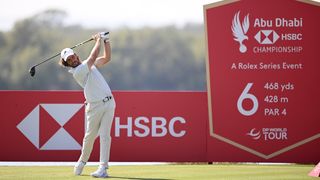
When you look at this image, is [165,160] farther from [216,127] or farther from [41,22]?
[41,22]

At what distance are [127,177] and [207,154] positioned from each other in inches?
124

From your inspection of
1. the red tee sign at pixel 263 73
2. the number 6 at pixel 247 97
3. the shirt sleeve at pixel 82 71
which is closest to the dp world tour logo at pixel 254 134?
the red tee sign at pixel 263 73

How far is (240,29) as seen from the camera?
15594mm

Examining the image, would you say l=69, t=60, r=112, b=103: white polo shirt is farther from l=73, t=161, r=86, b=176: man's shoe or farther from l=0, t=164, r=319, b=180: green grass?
l=0, t=164, r=319, b=180: green grass

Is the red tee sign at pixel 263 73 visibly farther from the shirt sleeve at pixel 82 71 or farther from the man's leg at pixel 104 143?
the shirt sleeve at pixel 82 71

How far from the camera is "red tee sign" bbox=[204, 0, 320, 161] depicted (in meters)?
15.6

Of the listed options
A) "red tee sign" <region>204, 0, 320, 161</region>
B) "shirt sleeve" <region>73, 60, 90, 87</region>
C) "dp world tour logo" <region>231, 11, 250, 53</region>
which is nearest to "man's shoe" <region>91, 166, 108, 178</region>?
"shirt sleeve" <region>73, 60, 90, 87</region>

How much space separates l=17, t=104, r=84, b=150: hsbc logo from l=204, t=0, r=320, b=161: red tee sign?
7.54 feet

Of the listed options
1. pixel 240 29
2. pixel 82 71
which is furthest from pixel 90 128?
pixel 240 29

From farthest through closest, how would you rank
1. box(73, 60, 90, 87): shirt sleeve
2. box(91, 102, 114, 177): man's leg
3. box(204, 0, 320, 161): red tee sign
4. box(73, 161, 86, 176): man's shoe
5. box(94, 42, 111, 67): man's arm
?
1. box(204, 0, 320, 161): red tee sign
2. box(73, 161, 86, 176): man's shoe
3. box(94, 42, 111, 67): man's arm
4. box(91, 102, 114, 177): man's leg
5. box(73, 60, 90, 87): shirt sleeve

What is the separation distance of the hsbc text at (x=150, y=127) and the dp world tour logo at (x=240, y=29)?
1561 millimetres

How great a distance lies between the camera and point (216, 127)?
1558 cm

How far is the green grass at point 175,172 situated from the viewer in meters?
12.7

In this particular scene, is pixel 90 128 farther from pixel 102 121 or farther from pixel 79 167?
pixel 79 167
